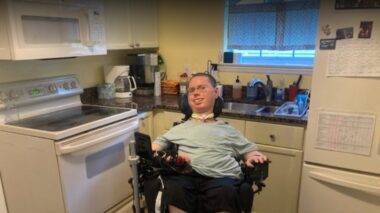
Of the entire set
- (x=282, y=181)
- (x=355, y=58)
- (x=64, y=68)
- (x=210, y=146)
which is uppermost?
(x=355, y=58)

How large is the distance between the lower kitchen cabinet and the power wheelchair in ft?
1.87

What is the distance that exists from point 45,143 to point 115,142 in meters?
0.48

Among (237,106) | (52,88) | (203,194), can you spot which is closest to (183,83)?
→ (237,106)

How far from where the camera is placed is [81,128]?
190 cm

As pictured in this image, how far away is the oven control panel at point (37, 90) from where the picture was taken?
80.5 inches

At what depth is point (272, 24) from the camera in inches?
105

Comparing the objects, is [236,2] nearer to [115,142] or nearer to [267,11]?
[267,11]

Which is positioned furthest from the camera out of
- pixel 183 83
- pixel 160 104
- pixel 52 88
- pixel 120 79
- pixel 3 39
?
pixel 183 83

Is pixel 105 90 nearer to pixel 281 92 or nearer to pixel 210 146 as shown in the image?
pixel 210 146

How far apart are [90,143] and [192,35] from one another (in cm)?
160

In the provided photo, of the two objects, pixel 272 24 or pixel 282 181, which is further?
pixel 272 24

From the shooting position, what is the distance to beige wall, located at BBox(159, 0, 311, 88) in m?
2.89

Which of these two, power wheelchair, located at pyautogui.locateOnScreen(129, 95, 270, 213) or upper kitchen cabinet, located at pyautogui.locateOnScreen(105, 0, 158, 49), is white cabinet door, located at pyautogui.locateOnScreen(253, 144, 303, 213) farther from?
upper kitchen cabinet, located at pyautogui.locateOnScreen(105, 0, 158, 49)

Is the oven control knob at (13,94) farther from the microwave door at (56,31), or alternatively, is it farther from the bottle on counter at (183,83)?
the bottle on counter at (183,83)
